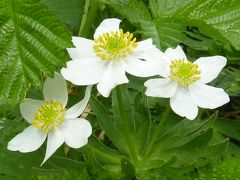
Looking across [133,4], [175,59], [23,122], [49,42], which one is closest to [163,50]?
[175,59]

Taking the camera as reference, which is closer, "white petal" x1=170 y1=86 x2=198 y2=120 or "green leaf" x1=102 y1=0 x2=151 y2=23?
"white petal" x1=170 y1=86 x2=198 y2=120

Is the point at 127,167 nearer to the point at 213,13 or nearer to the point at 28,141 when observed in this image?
the point at 28,141

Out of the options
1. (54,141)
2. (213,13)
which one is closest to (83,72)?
(54,141)

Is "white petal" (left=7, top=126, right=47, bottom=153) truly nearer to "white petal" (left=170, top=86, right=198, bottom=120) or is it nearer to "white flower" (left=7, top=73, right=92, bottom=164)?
"white flower" (left=7, top=73, right=92, bottom=164)

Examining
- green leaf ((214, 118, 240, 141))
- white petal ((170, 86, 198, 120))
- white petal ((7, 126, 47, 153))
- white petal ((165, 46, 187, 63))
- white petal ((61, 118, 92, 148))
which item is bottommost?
green leaf ((214, 118, 240, 141))

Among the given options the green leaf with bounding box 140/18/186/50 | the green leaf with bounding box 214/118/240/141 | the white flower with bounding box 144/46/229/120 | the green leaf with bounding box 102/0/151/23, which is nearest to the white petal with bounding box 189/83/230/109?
the white flower with bounding box 144/46/229/120

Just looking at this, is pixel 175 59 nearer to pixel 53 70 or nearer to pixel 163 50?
pixel 163 50

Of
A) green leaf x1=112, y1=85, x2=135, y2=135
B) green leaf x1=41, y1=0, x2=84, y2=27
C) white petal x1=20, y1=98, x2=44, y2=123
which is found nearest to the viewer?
white petal x1=20, y1=98, x2=44, y2=123

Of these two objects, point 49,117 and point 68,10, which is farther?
point 68,10
